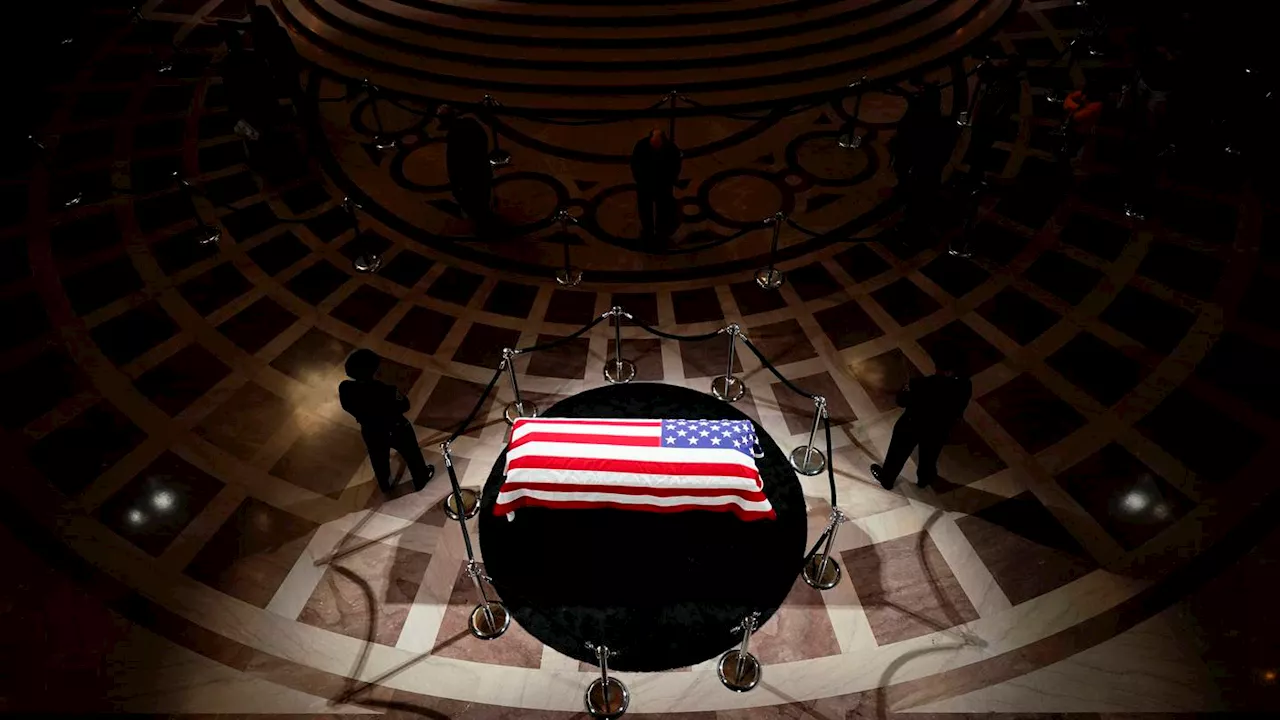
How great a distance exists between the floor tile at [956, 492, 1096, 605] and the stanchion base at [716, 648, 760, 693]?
1778 mm

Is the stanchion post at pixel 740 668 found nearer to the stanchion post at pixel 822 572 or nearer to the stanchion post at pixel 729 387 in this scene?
the stanchion post at pixel 822 572

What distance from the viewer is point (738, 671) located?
396cm

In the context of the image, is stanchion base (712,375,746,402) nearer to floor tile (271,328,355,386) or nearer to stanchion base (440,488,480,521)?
stanchion base (440,488,480,521)

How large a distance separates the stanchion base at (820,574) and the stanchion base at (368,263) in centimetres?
510

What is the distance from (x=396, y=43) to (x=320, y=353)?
222 inches

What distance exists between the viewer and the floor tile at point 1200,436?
4902 millimetres

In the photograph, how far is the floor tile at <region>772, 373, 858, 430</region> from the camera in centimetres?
532

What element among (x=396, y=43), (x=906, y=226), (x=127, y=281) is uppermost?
(x=906, y=226)

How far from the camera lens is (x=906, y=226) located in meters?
6.85

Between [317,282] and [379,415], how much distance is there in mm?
2998

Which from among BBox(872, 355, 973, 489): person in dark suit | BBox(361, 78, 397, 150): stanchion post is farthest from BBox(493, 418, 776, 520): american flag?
BBox(361, 78, 397, 150): stanchion post

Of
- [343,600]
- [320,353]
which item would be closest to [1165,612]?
[343,600]

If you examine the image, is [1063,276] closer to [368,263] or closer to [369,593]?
[369,593]

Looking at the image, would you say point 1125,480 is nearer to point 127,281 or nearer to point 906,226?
point 906,226
